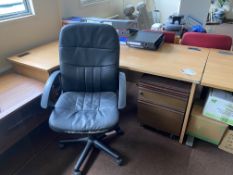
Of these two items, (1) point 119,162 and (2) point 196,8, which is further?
(2) point 196,8

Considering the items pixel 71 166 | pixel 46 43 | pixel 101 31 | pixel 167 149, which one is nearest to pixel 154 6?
pixel 46 43

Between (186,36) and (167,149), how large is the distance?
1.17 metres

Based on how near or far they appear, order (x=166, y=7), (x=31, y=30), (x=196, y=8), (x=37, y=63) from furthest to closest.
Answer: (x=166, y=7), (x=196, y=8), (x=31, y=30), (x=37, y=63)

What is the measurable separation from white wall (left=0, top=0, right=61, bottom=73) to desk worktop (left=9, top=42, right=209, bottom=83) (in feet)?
0.34

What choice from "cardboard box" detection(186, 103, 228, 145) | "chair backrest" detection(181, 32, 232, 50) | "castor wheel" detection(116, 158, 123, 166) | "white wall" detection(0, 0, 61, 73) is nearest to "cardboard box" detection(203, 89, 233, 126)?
"cardboard box" detection(186, 103, 228, 145)

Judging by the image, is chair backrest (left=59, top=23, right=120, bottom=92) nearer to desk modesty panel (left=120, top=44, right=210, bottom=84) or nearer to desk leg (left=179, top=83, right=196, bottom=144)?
desk modesty panel (left=120, top=44, right=210, bottom=84)

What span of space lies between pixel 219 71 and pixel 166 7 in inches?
121

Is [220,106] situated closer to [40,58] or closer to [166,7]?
[40,58]

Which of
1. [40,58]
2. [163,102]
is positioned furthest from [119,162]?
[40,58]

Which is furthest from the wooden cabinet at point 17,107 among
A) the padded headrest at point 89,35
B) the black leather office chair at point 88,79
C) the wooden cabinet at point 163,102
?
the wooden cabinet at point 163,102

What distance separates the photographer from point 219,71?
53.6 inches

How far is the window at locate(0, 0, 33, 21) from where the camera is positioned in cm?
169

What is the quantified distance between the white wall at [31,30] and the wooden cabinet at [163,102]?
1.28 metres

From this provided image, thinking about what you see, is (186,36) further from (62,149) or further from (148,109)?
(62,149)
